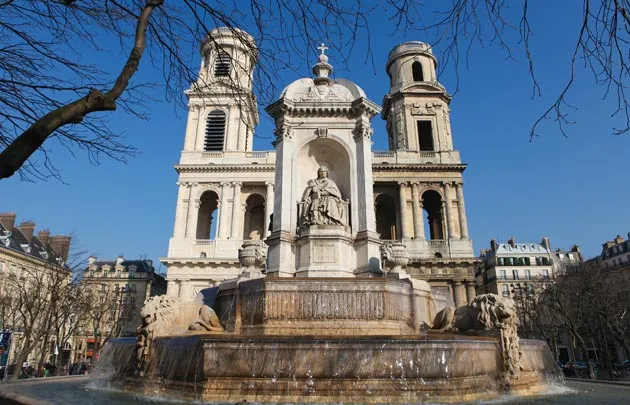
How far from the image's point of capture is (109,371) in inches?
382

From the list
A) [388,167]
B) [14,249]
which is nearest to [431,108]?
[388,167]

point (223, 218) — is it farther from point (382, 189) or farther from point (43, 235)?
point (43, 235)

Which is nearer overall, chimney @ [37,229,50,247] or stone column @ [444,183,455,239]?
stone column @ [444,183,455,239]

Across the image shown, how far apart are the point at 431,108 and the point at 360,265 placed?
3691cm

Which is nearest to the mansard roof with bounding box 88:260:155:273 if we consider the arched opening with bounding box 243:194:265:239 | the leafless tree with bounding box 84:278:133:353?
the leafless tree with bounding box 84:278:133:353

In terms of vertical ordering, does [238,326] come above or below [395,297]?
below

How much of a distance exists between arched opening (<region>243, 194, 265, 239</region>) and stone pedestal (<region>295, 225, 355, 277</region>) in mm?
30154

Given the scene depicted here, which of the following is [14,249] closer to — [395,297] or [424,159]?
[424,159]

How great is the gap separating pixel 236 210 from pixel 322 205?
94.4ft

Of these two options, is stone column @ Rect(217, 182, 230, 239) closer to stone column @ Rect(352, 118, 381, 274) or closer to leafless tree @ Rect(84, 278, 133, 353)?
leafless tree @ Rect(84, 278, 133, 353)

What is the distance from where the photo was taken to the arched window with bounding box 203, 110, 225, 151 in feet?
144

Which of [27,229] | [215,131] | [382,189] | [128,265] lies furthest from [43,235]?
[382,189]

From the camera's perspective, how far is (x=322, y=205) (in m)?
12.4

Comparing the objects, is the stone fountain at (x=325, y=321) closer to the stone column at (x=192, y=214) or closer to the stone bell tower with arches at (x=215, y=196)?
the stone bell tower with arches at (x=215, y=196)
